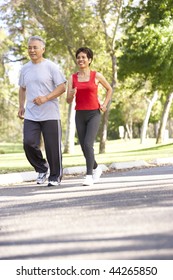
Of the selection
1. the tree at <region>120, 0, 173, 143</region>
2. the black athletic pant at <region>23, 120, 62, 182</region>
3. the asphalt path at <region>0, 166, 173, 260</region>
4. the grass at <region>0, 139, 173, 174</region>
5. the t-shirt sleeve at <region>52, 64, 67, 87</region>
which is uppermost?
the tree at <region>120, 0, 173, 143</region>

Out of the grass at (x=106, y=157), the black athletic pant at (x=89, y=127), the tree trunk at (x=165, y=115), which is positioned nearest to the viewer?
the black athletic pant at (x=89, y=127)

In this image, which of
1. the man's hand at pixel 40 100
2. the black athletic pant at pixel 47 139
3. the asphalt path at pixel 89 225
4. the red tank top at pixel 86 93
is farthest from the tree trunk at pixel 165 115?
the asphalt path at pixel 89 225

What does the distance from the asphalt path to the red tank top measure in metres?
1.69

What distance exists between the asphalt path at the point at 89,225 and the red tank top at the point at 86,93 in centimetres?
169

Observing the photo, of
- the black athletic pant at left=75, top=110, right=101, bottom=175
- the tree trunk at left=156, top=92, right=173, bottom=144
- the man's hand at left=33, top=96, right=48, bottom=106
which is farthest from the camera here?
the tree trunk at left=156, top=92, right=173, bottom=144

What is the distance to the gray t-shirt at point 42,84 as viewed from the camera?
410 inches

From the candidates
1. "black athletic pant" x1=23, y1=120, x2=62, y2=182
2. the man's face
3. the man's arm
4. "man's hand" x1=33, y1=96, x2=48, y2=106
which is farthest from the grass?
the man's face

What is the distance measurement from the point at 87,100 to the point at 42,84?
0.76m

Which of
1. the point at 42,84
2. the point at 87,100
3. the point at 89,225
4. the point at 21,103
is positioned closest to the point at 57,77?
the point at 42,84

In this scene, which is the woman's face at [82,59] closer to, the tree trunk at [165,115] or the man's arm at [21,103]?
the man's arm at [21,103]

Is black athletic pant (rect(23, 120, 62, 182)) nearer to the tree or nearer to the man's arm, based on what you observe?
the man's arm

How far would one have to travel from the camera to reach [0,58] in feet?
131

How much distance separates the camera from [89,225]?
5914 mm

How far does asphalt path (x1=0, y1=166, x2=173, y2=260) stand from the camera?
4629mm
